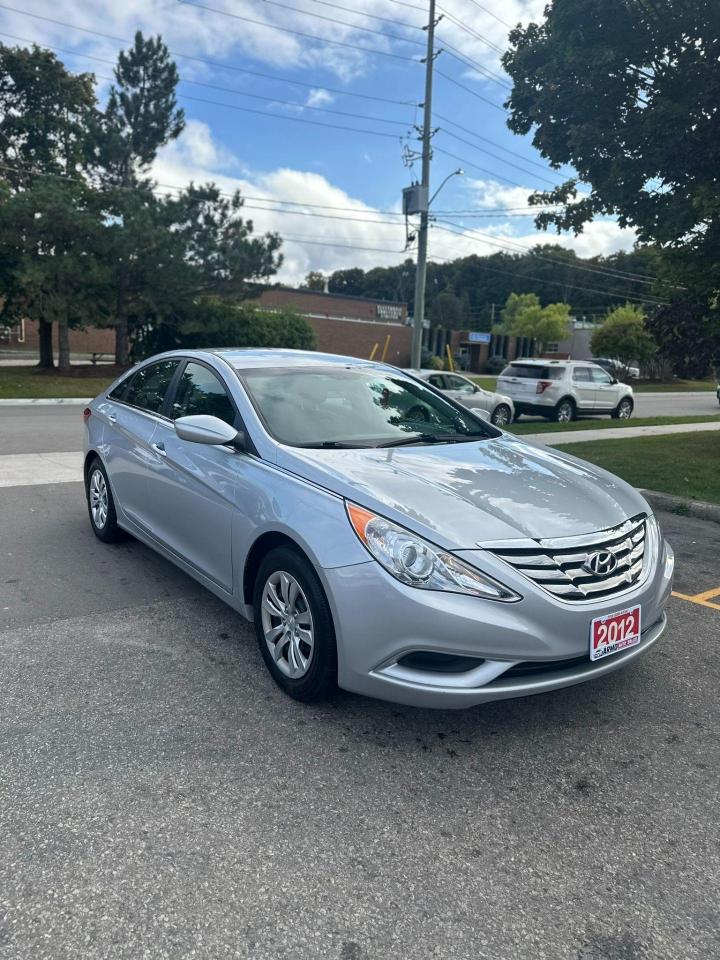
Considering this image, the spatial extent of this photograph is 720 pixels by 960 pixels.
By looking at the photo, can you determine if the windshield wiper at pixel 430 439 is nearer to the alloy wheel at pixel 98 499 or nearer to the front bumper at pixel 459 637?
the front bumper at pixel 459 637

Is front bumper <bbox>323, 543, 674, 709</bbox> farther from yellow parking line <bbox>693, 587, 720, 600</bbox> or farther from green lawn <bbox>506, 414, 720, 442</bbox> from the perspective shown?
green lawn <bbox>506, 414, 720, 442</bbox>

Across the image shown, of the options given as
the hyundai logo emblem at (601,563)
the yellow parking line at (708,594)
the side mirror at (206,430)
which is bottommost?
the yellow parking line at (708,594)

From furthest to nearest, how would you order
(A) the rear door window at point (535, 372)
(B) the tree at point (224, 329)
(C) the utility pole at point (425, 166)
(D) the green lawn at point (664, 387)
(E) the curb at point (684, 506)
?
1. (D) the green lawn at point (664, 387)
2. (B) the tree at point (224, 329)
3. (C) the utility pole at point (425, 166)
4. (A) the rear door window at point (535, 372)
5. (E) the curb at point (684, 506)

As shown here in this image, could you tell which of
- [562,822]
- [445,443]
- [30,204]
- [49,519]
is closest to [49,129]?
[30,204]

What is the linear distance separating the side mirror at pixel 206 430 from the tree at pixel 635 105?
6.45m

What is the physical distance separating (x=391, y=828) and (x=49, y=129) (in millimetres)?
35367

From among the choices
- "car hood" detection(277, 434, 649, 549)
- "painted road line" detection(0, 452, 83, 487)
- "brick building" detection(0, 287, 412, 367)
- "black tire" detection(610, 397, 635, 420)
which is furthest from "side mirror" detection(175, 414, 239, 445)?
"brick building" detection(0, 287, 412, 367)

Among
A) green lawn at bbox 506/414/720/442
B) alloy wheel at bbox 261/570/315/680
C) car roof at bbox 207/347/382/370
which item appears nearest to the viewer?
alloy wheel at bbox 261/570/315/680

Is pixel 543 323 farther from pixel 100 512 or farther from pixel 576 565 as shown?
pixel 576 565

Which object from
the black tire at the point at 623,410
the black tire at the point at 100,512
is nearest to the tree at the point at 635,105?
the black tire at the point at 100,512

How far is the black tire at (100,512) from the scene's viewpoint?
219 inches

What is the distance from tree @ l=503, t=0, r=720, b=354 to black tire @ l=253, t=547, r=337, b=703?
6.85 meters

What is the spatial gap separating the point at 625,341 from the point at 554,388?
2613cm

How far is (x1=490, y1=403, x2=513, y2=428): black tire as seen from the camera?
17250mm
